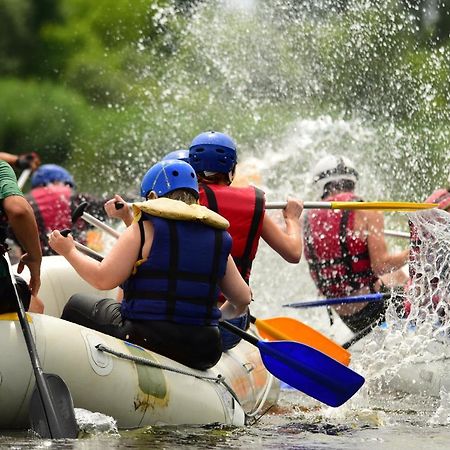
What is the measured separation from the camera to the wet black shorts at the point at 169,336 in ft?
23.8

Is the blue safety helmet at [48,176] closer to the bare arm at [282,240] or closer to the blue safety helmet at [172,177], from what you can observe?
the bare arm at [282,240]

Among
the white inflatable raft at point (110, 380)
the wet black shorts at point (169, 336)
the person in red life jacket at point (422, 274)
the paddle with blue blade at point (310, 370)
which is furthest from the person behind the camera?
the person in red life jacket at point (422, 274)

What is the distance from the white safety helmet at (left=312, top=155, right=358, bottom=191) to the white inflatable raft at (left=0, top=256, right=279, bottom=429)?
347 centimetres

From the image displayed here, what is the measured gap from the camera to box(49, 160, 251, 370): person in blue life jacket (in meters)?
7.06

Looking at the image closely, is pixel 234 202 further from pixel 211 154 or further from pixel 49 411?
pixel 49 411

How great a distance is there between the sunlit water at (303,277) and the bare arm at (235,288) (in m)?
0.62

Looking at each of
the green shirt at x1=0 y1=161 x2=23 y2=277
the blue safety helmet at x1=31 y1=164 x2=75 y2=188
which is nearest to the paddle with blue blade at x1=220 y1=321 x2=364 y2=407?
the green shirt at x1=0 y1=161 x2=23 y2=277

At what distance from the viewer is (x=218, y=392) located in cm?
745

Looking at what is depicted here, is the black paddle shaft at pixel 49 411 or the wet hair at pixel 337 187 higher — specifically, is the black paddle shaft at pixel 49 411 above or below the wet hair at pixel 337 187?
below

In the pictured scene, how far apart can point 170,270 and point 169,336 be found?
1.10 ft

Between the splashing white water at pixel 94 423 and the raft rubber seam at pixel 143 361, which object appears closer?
the splashing white water at pixel 94 423

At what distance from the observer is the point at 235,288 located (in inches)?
294

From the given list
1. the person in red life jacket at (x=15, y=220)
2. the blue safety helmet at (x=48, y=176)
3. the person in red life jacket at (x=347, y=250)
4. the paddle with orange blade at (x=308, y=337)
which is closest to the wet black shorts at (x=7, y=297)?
the person in red life jacket at (x=15, y=220)

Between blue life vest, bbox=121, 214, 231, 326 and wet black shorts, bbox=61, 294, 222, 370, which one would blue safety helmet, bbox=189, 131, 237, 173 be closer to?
blue life vest, bbox=121, 214, 231, 326
